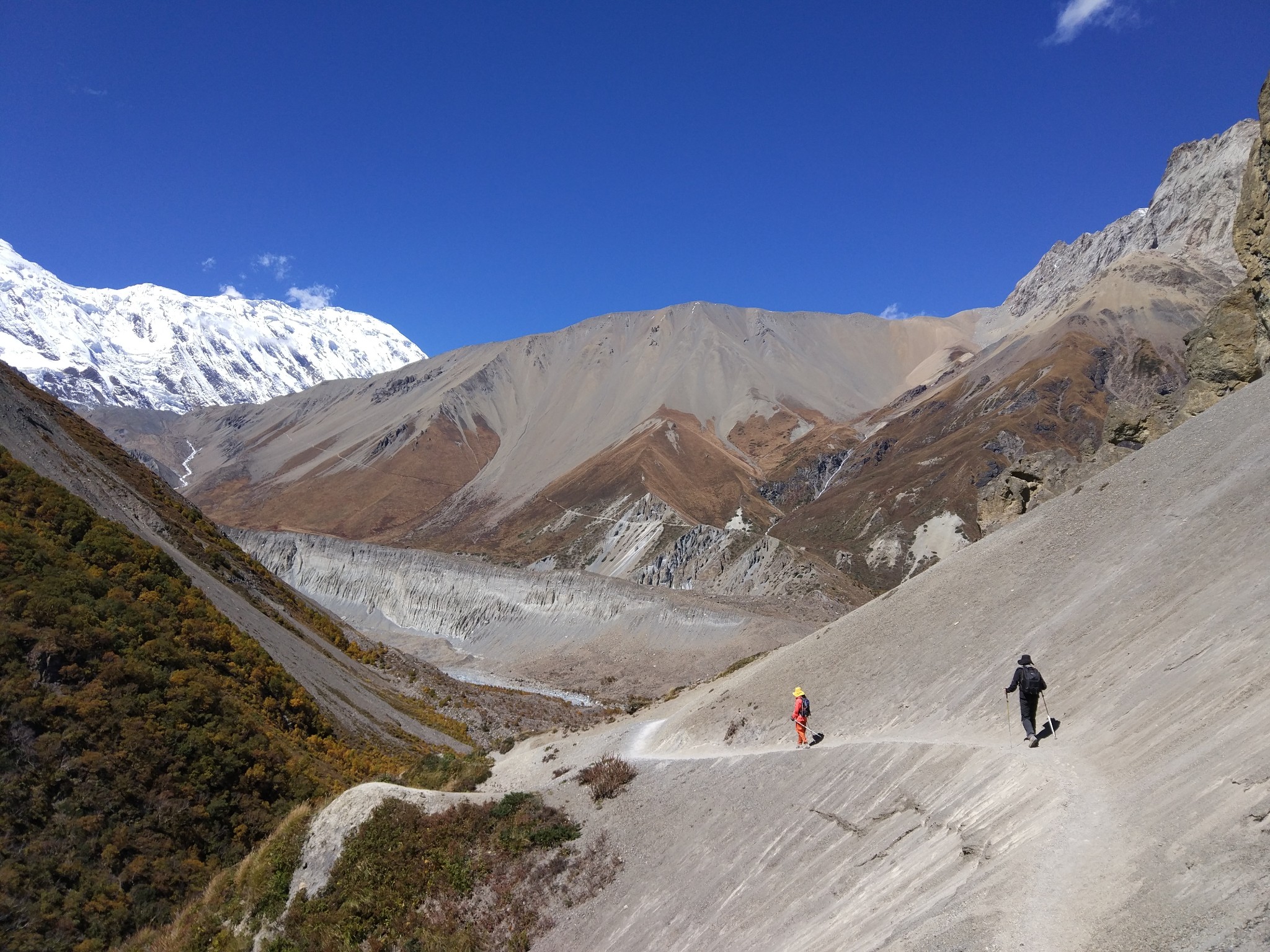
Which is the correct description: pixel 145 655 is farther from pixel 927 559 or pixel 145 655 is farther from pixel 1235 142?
pixel 1235 142

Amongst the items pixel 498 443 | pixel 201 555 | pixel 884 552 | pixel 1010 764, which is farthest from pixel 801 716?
pixel 498 443

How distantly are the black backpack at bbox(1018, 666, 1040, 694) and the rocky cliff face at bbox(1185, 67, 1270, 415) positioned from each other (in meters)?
19.2

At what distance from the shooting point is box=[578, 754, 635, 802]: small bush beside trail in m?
14.9

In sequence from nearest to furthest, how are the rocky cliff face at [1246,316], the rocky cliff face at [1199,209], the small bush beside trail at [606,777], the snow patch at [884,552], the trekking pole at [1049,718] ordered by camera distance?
the trekking pole at [1049,718] < the small bush beside trail at [606,777] < the rocky cliff face at [1246,316] < the snow patch at [884,552] < the rocky cliff face at [1199,209]

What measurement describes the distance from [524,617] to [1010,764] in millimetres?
59799

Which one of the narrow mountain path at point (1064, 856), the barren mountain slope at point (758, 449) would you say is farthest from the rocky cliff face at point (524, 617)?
the narrow mountain path at point (1064, 856)

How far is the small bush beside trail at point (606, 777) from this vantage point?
49.0 feet

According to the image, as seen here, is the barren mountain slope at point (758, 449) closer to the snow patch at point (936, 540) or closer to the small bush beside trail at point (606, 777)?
the snow patch at point (936, 540)

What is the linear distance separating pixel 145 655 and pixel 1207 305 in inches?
6569

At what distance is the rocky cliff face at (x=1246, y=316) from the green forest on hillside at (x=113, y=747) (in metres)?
27.7

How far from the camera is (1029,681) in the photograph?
1119 cm

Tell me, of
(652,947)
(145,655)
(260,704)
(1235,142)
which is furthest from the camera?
(1235,142)

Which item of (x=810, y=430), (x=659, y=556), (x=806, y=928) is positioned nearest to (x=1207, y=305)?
(x=810, y=430)

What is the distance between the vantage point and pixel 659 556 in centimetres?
8388
